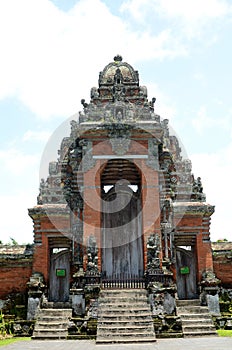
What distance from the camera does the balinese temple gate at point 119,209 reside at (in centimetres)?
1538

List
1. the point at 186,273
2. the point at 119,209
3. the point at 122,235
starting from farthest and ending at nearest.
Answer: the point at 186,273
the point at 119,209
the point at 122,235

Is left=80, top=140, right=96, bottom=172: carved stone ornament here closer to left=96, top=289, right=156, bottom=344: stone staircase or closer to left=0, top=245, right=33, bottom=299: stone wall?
left=96, top=289, right=156, bottom=344: stone staircase

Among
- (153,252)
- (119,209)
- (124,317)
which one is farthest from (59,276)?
(124,317)

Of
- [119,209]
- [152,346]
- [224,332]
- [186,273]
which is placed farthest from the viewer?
[186,273]

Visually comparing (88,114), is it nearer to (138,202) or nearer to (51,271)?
(138,202)

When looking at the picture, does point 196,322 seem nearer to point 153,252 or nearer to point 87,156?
point 153,252

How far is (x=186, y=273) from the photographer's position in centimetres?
2075

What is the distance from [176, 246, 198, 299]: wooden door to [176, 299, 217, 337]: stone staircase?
13.8 ft

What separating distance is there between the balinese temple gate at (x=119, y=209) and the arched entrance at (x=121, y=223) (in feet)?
0.15

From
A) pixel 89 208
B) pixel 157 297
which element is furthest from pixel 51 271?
pixel 157 297

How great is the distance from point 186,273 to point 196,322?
6564 mm

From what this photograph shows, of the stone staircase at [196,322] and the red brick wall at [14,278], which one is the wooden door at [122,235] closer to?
the stone staircase at [196,322]

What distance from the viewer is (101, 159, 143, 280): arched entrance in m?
17.8

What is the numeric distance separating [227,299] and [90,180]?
843 cm
